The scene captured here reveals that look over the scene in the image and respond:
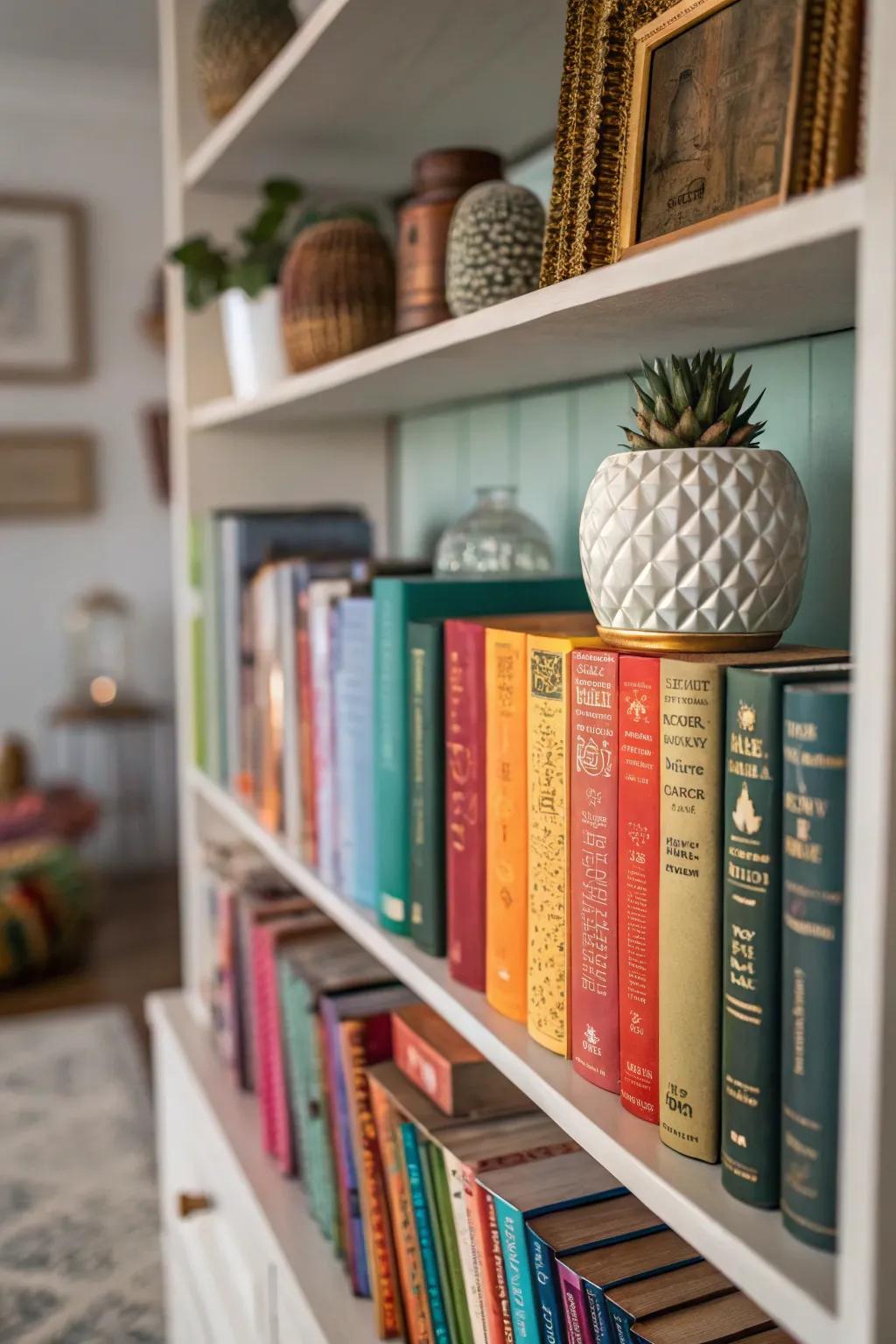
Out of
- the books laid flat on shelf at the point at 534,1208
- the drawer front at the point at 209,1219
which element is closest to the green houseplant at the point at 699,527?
the books laid flat on shelf at the point at 534,1208

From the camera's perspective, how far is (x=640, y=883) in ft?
1.98

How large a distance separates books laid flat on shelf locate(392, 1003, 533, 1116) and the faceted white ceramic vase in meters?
0.38

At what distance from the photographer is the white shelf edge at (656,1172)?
48cm

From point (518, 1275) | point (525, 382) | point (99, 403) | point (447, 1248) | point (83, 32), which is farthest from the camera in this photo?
point (99, 403)

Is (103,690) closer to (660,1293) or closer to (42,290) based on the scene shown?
(42,290)

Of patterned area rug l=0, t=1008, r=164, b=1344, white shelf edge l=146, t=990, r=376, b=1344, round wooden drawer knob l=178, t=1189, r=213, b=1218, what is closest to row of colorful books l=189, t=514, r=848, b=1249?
white shelf edge l=146, t=990, r=376, b=1344

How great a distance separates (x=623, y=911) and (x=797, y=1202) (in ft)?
0.54

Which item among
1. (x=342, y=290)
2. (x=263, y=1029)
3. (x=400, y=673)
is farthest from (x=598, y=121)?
(x=263, y=1029)

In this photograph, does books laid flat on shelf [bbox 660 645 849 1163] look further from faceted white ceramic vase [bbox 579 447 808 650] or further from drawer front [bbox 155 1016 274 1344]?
drawer front [bbox 155 1016 274 1344]

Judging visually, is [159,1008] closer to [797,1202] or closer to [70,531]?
[797,1202]

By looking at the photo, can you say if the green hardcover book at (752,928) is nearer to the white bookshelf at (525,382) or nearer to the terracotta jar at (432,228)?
the white bookshelf at (525,382)

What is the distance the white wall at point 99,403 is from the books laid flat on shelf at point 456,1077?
3522 mm

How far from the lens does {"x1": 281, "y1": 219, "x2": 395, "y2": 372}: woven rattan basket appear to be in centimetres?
112

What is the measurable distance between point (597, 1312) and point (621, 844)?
10.7 inches
